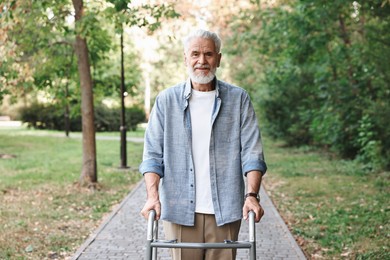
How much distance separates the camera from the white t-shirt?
141 inches

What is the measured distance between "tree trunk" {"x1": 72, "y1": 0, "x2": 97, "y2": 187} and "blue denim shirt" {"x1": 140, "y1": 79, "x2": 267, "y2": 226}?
28.3 feet

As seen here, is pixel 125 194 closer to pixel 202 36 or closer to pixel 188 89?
pixel 188 89

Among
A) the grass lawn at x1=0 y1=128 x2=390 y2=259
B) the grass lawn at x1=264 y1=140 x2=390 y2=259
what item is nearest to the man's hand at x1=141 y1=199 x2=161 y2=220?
the grass lawn at x1=0 y1=128 x2=390 y2=259

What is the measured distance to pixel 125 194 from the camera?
12.4 m

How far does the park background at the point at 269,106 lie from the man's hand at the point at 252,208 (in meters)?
4.03

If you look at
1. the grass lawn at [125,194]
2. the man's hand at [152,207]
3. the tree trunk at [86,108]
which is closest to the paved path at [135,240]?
the grass lawn at [125,194]

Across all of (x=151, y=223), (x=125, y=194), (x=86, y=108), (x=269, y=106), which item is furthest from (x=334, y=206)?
(x=269, y=106)

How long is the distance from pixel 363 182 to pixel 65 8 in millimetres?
7560

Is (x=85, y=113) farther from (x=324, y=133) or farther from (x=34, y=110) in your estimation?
(x=34, y=110)

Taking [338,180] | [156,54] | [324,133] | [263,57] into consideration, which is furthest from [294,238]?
[156,54]

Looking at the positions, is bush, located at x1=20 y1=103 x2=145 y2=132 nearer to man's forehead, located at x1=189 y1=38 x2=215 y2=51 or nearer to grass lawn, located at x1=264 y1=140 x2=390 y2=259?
grass lawn, located at x1=264 y1=140 x2=390 y2=259

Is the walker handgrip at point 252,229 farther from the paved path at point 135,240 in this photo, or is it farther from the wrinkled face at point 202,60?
the paved path at point 135,240

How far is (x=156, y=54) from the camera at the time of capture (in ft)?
181

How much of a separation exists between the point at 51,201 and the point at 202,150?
8.12 meters
